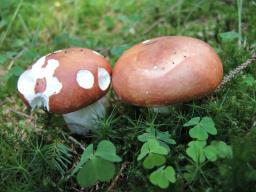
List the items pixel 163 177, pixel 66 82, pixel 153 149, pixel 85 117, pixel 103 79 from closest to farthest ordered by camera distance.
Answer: pixel 163 177, pixel 153 149, pixel 66 82, pixel 103 79, pixel 85 117

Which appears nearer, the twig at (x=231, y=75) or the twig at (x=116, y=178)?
the twig at (x=116, y=178)

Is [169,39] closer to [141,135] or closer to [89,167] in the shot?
[141,135]

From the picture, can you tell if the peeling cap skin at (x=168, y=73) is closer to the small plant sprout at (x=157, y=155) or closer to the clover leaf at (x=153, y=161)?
the small plant sprout at (x=157, y=155)

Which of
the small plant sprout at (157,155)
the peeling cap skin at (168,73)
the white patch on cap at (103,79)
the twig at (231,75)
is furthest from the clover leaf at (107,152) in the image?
the twig at (231,75)

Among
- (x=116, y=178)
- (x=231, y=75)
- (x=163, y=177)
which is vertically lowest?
(x=116, y=178)

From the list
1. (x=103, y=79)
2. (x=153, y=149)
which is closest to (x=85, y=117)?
(x=103, y=79)

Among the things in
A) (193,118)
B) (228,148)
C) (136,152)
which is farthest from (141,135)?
(228,148)

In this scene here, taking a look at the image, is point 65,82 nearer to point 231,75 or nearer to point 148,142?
point 148,142
